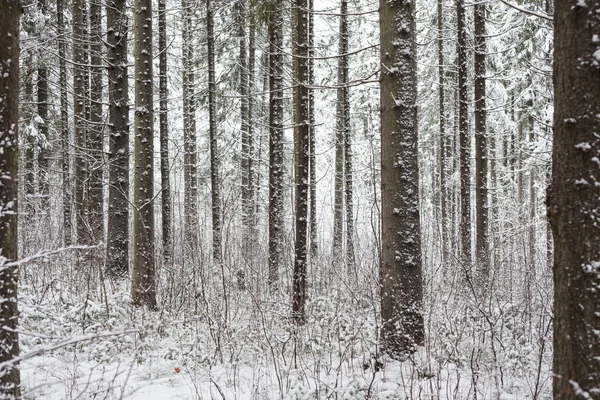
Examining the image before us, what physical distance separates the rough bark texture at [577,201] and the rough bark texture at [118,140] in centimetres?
741

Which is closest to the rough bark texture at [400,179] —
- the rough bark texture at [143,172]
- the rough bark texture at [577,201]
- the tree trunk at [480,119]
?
the rough bark texture at [577,201]

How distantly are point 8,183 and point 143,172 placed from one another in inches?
159

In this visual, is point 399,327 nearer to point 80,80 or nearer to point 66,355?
point 66,355

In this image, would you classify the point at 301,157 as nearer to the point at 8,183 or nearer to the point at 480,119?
the point at 8,183

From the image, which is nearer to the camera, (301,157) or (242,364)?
(242,364)

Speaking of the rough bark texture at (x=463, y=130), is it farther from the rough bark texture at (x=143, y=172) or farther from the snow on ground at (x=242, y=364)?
the rough bark texture at (x=143, y=172)

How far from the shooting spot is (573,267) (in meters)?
2.12

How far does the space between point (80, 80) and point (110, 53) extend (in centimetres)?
351

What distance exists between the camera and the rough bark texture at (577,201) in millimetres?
2049

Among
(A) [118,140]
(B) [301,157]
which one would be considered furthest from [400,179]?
(A) [118,140]

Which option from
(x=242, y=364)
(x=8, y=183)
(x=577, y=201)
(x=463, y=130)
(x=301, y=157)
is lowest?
(x=242, y=364)

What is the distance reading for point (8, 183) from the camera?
2844 millimetres

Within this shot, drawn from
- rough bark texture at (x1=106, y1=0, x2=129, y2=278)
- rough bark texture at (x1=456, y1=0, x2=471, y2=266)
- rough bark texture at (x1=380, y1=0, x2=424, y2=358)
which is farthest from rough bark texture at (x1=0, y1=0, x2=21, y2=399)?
rough bark texture at (x1=456, y1=0, x2=471, y2=266)

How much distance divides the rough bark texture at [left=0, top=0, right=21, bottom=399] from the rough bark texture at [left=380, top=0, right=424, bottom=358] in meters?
3.63
